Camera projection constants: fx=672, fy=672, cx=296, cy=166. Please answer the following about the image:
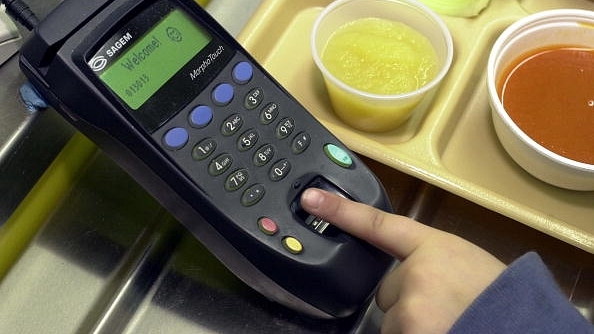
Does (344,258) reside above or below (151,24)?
below

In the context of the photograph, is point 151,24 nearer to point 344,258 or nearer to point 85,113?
point 85,113

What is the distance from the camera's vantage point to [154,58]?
15.9 inches

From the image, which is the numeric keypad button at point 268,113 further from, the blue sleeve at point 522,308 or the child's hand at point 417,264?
the blue sleeve at point 522,308

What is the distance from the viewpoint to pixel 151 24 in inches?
15.8

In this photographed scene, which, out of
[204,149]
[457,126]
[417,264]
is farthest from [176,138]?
[457,126]

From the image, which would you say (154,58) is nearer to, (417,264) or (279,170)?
(279,170)

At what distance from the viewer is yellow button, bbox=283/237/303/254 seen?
1.35 feet

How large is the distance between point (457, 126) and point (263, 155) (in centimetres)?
22

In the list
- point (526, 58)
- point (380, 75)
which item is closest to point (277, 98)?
point (380, 75)

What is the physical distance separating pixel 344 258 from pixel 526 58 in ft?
0.91

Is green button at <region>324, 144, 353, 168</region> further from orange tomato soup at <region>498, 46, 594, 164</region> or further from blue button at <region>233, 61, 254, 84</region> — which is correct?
orange tomato soup at <region>498, 46, 594, 164</region>

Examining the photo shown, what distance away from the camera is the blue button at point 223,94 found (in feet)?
1.39

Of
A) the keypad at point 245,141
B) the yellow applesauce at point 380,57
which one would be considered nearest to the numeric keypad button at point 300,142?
the keypad at point 245,141

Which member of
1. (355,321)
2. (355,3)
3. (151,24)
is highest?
(151,24)
